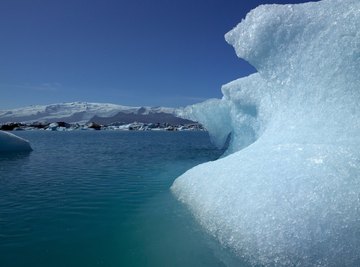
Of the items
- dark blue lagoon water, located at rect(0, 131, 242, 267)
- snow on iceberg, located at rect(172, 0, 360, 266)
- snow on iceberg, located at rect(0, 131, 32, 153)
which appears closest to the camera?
snow on iceberg, located at rect(172, 0, 360, 266)

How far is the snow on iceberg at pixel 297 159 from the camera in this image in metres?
4.49

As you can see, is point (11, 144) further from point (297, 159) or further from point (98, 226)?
point (297, 159)

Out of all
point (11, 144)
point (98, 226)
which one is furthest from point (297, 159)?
point (11, 144)

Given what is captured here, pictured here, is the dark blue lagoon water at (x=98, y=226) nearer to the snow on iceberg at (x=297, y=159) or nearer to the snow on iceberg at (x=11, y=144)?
the snow on iceberg at (x=297, y=159)

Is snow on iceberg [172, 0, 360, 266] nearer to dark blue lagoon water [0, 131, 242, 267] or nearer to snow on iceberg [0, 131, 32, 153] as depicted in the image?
dark blue lagoon water [0, 131, 242, 267]

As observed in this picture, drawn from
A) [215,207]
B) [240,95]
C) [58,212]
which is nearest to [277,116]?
[215,207]

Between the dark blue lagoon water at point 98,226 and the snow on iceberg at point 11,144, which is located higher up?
the snow on iceberg at point 11,144

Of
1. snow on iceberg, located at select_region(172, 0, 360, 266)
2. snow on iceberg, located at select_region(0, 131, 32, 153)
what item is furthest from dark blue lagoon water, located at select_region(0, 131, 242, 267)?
snow on iceberg, located at select_region(0, 131, 32, 153)

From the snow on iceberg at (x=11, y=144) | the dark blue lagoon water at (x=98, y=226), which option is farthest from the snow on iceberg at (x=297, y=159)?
the snow on iceberg at (x=11, y=144)

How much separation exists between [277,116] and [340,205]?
11.5ft

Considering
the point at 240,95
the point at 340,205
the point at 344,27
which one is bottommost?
the point at 340,205

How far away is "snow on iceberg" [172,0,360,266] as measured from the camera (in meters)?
4.49

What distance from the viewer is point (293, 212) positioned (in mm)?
4742

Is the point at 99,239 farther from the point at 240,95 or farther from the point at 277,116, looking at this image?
the point at 240,95
